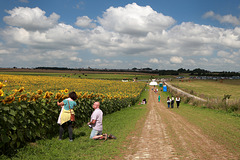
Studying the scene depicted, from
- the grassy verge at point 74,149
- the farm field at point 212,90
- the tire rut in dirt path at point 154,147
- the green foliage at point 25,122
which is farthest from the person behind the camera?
the farm field at point 212,90

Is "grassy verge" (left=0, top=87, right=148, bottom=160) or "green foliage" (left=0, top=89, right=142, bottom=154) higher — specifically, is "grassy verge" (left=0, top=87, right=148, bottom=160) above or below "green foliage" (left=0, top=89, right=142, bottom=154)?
below

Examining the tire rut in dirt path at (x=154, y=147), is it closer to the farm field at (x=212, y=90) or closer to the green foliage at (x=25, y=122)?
the green foliage at (x=25, y=122)

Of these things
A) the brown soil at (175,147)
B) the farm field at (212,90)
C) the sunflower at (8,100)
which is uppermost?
the sunflower at (8,100)

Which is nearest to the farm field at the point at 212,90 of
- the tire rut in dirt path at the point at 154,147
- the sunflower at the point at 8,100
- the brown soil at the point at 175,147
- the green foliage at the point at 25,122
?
the brown soil at the point at 175,147

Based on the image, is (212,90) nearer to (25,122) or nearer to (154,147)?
(154,147)

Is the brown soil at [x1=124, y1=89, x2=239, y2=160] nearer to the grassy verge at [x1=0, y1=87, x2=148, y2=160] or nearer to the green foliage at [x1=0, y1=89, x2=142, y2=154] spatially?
the grassy verge at [x1=0, y1=87, x2=148, y2=160]

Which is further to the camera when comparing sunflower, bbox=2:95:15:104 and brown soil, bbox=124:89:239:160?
brown soil, bbox=124:89:239:160

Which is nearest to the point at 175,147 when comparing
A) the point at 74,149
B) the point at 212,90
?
the point at 74,149

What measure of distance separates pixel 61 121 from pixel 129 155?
312 cm

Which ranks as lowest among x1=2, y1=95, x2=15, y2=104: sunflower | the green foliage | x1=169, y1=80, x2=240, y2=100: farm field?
x1=169, y1=80, x2=240, y2=100: farm field

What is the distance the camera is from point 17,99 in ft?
20.9

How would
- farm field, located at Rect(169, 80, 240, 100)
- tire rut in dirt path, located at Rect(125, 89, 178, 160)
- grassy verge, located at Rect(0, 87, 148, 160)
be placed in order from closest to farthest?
grassy verge, located at Rect(0, 87, 148, 160) → tire rut in dirt path, located at Rect(125, 89, 178, 160) → farm field, located at Rect(169, 80, 240, 100)

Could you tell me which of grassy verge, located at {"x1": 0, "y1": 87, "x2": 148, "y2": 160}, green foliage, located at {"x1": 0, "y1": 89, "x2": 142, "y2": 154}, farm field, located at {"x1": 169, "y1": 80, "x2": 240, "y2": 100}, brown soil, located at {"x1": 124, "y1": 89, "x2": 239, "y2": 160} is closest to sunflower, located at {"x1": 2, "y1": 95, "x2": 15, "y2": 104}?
green foliage, located at {"x1": 0, "y1": 89, "x2": 142, "y2": 154}

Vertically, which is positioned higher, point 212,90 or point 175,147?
point 175,147
